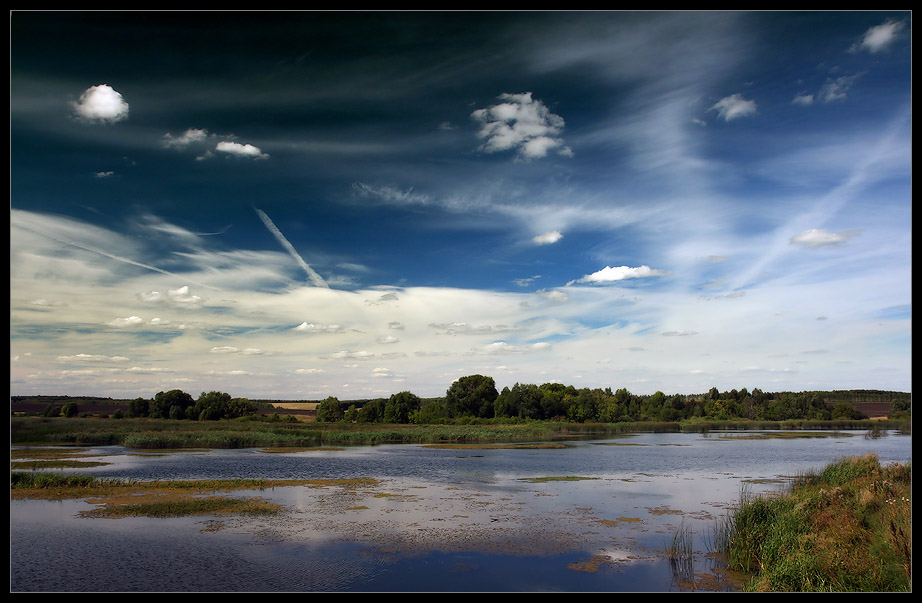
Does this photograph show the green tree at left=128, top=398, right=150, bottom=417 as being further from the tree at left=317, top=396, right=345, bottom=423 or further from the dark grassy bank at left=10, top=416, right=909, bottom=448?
the tree at left=317, top=396, right=345, bottom=423

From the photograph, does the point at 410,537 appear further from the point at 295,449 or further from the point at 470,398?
the point at 470,398

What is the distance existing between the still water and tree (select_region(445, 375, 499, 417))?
66.1 meters

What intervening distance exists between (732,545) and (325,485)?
812 inches

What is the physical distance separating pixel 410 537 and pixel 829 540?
12228 mm

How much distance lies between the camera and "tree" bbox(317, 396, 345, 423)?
105 meters

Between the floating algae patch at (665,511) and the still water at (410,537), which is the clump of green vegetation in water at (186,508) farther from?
the floating algae patch at (665,511)

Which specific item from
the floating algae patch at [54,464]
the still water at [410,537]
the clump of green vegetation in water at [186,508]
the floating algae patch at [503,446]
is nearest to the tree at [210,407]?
the floating algae patch at [503,446]

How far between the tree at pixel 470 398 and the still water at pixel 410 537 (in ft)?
217

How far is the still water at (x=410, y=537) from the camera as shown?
49.0 feet

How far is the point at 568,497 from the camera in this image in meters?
26.9

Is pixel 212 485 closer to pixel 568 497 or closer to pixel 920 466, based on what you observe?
pixel 568 497

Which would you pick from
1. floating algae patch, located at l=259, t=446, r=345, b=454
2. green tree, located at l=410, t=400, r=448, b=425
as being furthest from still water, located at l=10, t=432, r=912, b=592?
green tree, located at l=410, t=400, r=448, b=425
